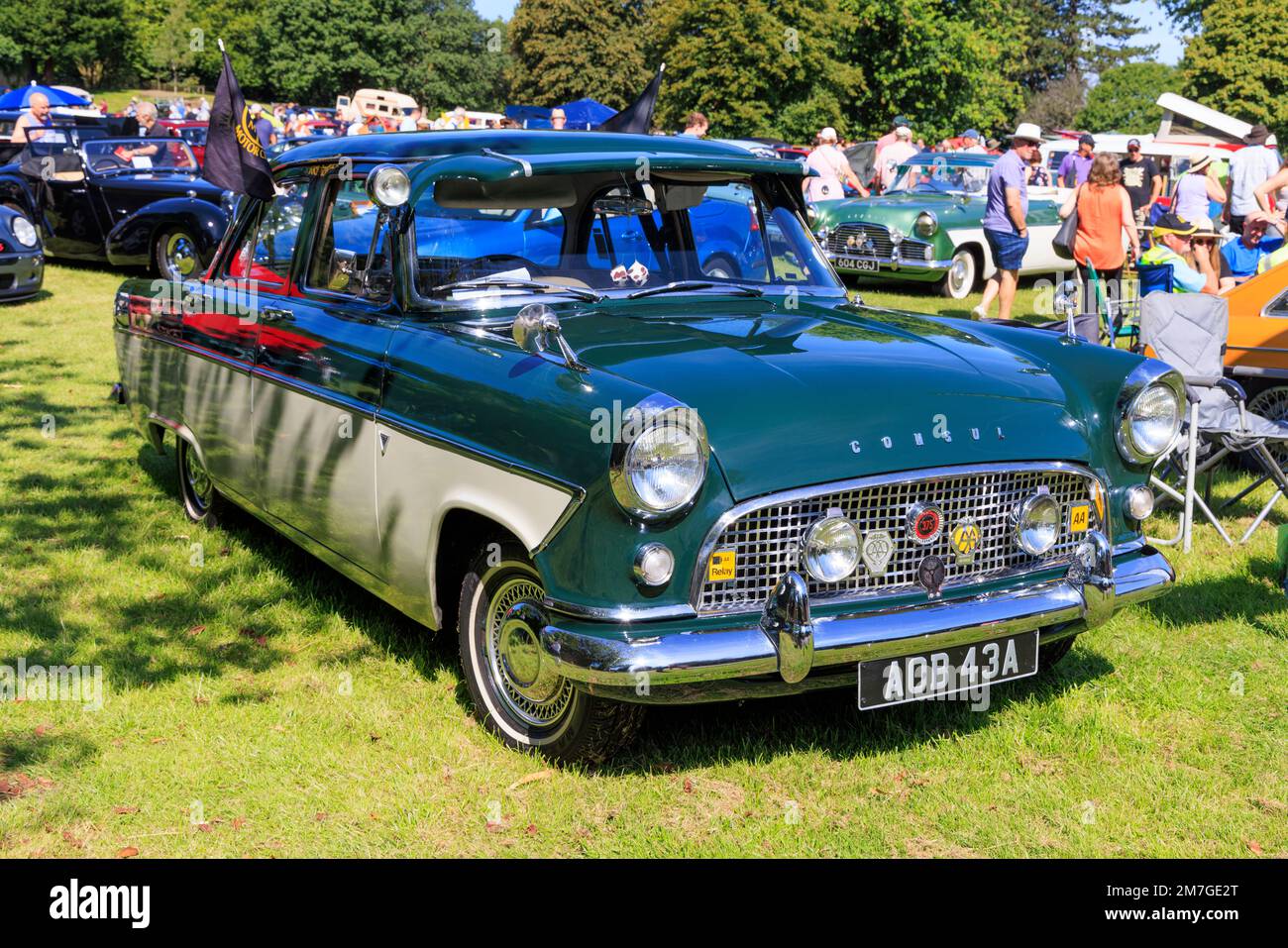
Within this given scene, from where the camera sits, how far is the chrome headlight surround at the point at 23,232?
1322 cm

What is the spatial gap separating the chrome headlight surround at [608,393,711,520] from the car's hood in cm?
9

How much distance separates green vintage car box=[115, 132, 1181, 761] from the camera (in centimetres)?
343

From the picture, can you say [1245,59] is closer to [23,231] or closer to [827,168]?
[827,168]

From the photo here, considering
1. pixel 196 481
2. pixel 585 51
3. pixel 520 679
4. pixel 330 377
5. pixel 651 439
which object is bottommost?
pixel 196 481

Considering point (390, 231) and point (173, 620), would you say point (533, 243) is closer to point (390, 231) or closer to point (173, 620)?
point (390, 231)

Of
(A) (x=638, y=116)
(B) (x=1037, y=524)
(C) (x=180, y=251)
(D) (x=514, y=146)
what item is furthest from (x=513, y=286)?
(C) (x=180, y=251)

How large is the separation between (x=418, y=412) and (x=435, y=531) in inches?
15.3

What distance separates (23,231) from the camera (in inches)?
526

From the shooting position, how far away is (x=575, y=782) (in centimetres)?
381

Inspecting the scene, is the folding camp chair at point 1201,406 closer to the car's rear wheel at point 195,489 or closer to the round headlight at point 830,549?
the round headlight at point 830,549

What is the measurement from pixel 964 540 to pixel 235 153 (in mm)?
3588

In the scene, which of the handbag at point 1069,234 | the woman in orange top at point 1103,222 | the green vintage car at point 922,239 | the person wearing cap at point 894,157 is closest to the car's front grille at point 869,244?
the green vintage car at point 922,239

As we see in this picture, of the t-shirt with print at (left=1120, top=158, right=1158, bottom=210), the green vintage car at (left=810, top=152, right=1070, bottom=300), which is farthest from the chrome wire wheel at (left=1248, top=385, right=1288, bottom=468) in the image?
the t-shirt with print at (left=1120, top=158, right=1158, bottom=210)

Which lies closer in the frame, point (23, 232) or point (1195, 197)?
point (23, 232)
